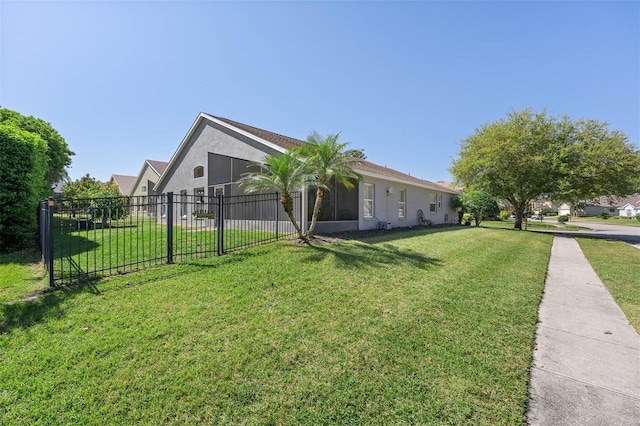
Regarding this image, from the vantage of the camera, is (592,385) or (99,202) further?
(99,202)

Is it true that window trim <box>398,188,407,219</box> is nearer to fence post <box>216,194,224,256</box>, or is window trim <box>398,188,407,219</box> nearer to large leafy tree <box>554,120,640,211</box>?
large leafy tree <box>554,120,640,211</box>

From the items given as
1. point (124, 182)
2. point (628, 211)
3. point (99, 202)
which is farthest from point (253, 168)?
point (628, 211)

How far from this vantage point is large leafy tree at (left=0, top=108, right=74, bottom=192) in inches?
535

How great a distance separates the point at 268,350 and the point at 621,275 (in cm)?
929

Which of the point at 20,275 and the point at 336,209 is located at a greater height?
the point at 336,209

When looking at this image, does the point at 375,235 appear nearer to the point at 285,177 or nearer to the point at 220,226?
the point at 285,177

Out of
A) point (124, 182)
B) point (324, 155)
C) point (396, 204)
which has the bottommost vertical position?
point (396, 204)

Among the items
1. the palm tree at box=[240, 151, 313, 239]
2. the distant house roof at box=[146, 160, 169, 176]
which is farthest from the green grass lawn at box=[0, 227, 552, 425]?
the distant house roof at box=[146, 160, 169, 176]

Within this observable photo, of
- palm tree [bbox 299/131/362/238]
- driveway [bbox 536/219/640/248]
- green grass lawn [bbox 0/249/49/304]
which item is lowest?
driveway [bbox 536/219/640/248]

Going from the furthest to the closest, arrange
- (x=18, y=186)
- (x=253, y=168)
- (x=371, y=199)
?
(x=371, y=199) < (x=253, y=168) < (x=18, y=186)

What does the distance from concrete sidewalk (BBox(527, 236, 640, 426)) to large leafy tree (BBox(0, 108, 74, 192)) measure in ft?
A: 60.4

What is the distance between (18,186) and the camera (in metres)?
8.27

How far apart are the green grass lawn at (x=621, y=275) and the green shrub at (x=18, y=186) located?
1452 cm

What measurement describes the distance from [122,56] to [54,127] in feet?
40.8
